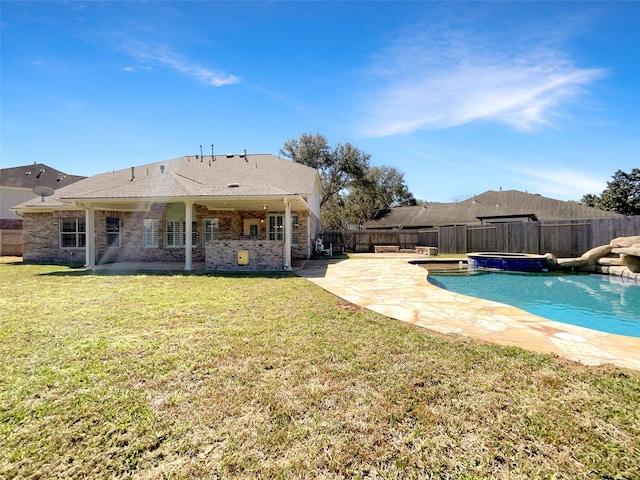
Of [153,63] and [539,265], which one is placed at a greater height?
[153,63]

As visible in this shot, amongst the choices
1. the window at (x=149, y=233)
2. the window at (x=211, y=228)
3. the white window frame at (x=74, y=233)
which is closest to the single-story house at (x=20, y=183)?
the white window frame at (x=74, y=233)

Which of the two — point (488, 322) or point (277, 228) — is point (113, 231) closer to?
point (277, 228)

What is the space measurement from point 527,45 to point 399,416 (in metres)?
11.6

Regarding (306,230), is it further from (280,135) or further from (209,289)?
(280,135)

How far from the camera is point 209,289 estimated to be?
7684 mm

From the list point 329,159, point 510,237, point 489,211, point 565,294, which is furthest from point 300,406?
point 329,159

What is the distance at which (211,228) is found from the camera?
616 inches

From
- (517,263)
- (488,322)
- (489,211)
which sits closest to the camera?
(488,322)

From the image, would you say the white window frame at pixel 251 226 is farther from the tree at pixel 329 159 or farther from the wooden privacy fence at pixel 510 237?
the tree at pixel 329 159

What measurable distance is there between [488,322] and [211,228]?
1379cm

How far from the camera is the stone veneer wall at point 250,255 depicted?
11.8m

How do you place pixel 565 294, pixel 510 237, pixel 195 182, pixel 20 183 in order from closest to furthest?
pixel 565 294, pixel 195 182, pixel 510 237, pixel 20 183

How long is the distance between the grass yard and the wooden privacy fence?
50.5ft

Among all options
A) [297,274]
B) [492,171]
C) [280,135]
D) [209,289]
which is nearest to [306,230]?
[297,274]
